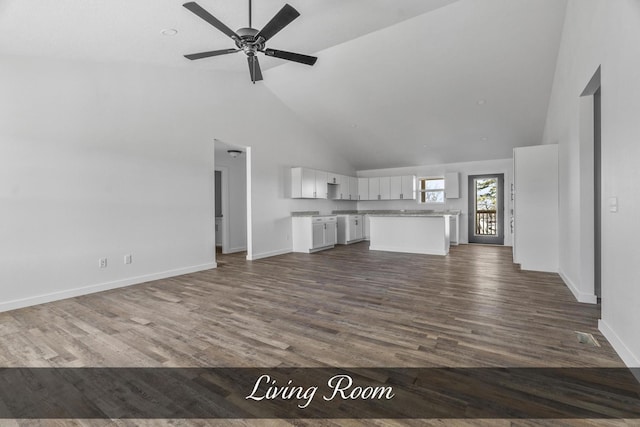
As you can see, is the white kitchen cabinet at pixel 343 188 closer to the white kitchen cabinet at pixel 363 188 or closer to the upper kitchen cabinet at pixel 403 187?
the white kitchen cabinet at pixel 363 188

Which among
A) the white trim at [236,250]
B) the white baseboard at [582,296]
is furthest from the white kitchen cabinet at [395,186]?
the white baseboard at [582,296]

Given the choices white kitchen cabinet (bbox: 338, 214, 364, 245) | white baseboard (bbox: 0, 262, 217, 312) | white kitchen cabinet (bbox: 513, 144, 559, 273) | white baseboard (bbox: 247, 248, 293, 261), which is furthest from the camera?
white kitchen cabinet (bbox: 338, 214, 364, 245)

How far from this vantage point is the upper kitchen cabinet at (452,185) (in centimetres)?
866

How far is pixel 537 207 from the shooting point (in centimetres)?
468

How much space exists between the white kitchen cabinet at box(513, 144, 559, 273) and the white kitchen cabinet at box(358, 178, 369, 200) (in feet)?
17.1

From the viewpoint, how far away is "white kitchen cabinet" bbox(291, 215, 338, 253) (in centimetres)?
715

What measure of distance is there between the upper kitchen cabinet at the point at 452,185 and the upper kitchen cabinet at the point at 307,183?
11.6 feet

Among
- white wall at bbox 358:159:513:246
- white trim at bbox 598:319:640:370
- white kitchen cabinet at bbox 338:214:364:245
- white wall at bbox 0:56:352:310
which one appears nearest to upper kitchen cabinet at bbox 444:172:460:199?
white wall at bbox 358:159:513:246

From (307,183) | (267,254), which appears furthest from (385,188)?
(267,254)

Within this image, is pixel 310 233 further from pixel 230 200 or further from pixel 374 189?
pixel 374 189

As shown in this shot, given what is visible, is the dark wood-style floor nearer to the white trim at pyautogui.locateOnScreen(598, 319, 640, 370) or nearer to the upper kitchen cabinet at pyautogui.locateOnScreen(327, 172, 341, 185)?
the white trim at pyautogui.locateOnScreen(598, 319, 640, 370)

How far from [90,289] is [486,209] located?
8.87m

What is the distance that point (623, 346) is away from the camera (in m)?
2.06

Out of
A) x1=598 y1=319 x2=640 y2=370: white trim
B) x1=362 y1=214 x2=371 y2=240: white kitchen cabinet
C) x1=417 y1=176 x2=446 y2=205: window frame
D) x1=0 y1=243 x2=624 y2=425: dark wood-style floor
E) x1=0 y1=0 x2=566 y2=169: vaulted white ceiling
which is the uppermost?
x1=0 y1=0 x2=566 y2=169: vaulted white ceiling
